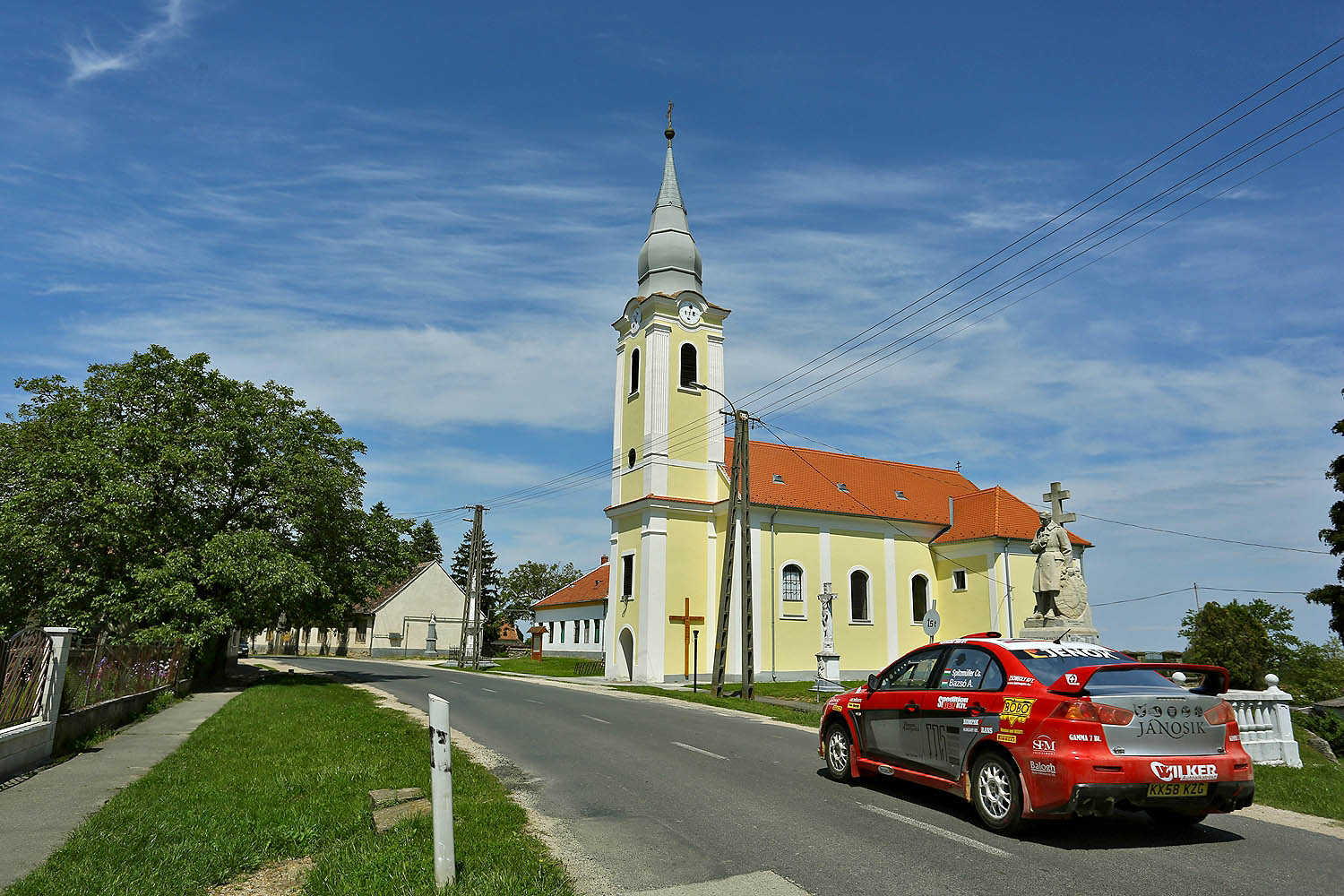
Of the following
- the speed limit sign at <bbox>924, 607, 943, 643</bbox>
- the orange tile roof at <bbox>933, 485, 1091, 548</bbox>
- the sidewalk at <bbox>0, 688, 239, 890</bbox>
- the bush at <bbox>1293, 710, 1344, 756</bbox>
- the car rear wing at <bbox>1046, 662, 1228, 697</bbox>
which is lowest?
the sidewalk at <bbox>0, 688, 239, 890</bbox>

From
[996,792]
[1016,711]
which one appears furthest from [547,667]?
[1016,711]

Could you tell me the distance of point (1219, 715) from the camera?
21.9 feet

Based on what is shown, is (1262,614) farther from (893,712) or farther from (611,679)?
(893,712)

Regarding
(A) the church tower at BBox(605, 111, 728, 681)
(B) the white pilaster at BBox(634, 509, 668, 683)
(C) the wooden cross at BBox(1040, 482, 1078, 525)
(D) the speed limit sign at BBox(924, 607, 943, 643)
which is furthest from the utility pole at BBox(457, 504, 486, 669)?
(C) the wooden cross at BBox(1040, 482, 1078, 525)

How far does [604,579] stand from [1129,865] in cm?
5090

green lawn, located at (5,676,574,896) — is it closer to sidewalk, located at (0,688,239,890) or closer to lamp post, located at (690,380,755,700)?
sidewalk, located at (0,688,239,890)

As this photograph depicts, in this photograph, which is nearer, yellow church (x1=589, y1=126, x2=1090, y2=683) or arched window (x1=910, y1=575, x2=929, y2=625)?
yellow church (x1=589, y1=126, x2=1090, y2=683)

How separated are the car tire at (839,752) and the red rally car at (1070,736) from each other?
3.91 feet

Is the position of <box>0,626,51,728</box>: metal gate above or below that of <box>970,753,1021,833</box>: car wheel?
above

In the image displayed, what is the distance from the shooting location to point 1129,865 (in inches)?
237

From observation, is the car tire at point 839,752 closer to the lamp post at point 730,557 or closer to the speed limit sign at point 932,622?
the speed limit sign at point 932,622

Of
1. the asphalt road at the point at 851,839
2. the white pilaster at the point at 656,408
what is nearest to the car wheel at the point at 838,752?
the asphalt road at the point at 851,839

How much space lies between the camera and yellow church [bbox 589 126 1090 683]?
35812 mm

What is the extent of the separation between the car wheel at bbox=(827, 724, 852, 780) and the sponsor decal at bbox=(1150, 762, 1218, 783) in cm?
346
